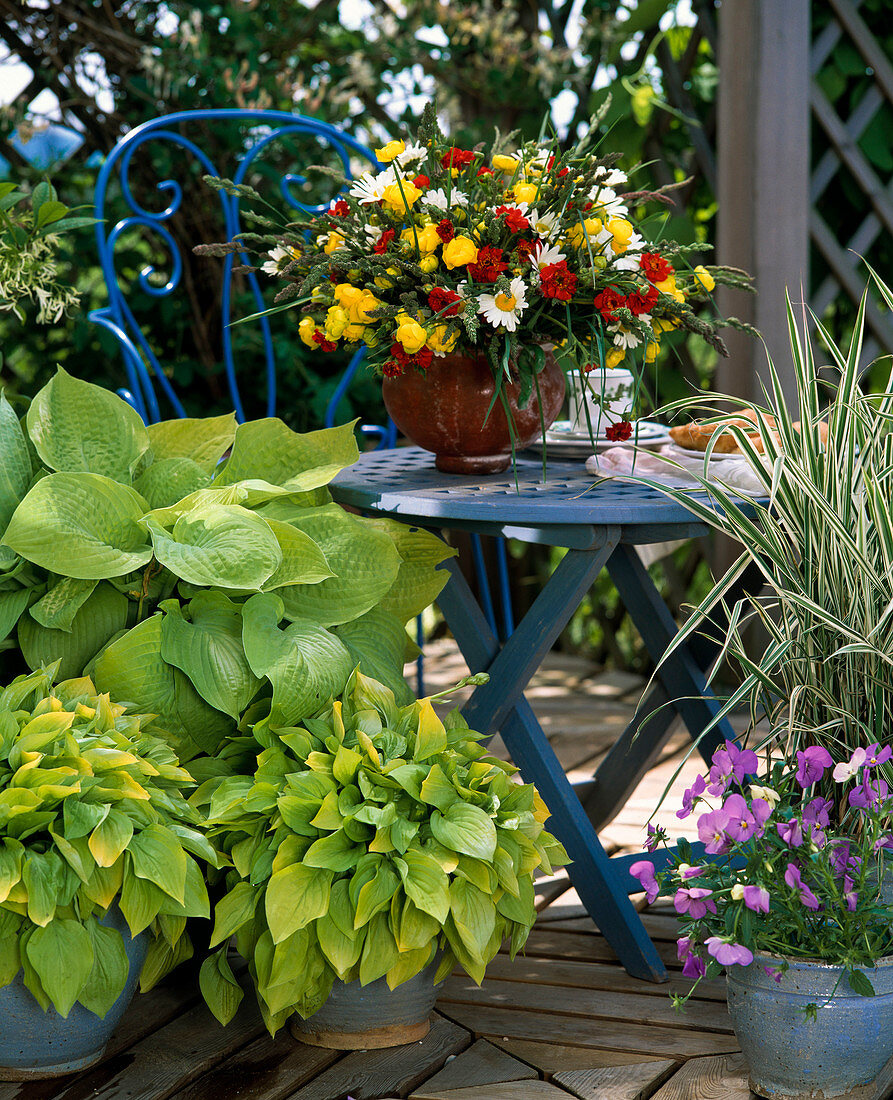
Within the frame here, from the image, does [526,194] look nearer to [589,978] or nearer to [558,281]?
[558,281]

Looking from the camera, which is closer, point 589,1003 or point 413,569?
point 589,1003

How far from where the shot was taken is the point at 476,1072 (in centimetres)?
132

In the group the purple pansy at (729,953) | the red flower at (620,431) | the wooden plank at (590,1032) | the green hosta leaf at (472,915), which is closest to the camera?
the purple pansy at (729,953)

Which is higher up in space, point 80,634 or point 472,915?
point 80,634

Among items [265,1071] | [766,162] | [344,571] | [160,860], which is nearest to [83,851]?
[160,860]

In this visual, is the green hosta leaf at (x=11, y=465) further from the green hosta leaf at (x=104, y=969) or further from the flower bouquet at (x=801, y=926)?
the flower bouquet at (x=801, y=926)

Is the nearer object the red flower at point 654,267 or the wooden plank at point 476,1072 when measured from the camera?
the wooden plank at point 476,1072

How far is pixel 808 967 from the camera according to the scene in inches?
46.8

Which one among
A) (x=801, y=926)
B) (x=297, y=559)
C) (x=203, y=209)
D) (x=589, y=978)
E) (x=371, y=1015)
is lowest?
(x=589, y=978)

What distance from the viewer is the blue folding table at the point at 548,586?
139 cm

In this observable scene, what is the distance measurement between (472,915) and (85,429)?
0.76 metres

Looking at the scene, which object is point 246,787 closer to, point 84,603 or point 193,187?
point 84,603

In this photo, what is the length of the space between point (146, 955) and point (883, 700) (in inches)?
33.8

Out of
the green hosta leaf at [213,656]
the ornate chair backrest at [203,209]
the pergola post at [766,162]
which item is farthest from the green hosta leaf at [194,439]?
the pergola post at [766,162]
